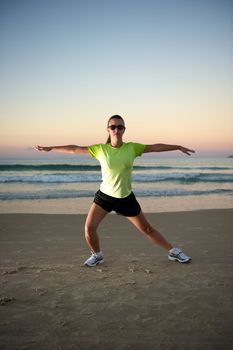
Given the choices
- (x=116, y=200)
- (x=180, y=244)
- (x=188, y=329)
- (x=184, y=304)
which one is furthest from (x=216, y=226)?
(x=188, y=329)

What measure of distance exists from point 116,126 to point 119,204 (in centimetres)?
111

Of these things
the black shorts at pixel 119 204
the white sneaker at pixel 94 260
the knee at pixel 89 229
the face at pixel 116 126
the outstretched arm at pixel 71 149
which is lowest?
the white sneaker at pixel 94 260

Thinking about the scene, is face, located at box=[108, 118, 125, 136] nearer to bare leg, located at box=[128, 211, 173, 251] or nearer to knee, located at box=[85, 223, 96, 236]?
bare leg, located at box=[128, 211, 173, 251]

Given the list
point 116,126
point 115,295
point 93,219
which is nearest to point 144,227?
point 93,219

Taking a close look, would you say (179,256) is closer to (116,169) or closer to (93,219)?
(93,219)

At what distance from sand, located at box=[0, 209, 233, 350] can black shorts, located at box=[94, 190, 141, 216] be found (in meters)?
0.86

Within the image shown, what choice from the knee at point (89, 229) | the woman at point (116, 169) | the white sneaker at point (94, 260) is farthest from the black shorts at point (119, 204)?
the white sneaker at point (94, 260)

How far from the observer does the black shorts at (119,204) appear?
4.71 m

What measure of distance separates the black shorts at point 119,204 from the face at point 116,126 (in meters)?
0.90

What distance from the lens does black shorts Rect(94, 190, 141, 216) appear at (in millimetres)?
4708

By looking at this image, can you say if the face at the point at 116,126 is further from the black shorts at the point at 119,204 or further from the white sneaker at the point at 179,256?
the white sneaker at the point at 179,256

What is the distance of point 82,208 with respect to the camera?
1149cm

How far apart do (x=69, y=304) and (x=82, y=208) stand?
7.96 m

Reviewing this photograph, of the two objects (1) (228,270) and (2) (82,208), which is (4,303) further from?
(2) (82,208)
